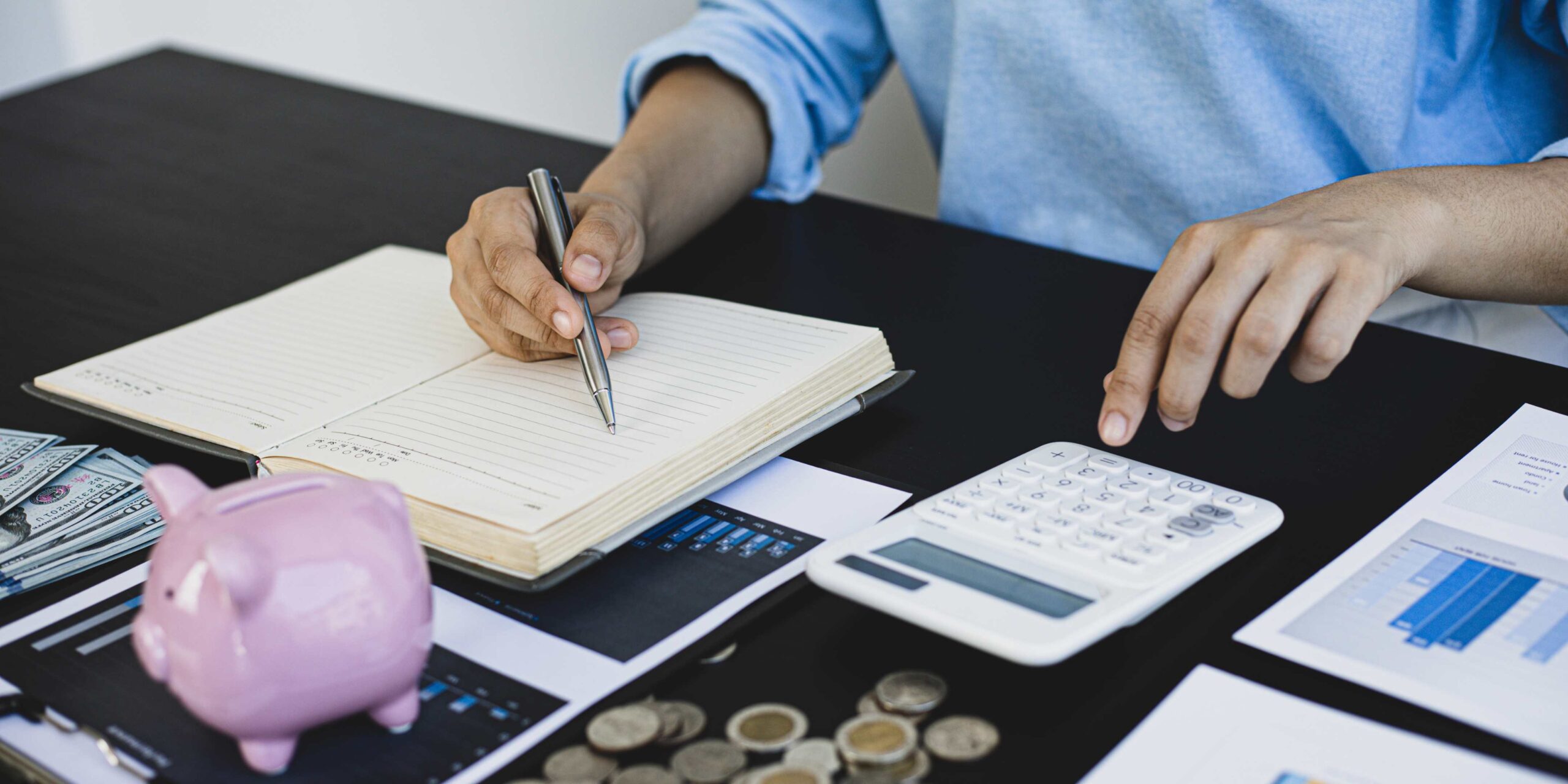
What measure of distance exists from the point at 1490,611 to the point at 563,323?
0.52 m

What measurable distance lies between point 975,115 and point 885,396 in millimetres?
547

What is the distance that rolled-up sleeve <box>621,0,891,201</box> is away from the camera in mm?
1244

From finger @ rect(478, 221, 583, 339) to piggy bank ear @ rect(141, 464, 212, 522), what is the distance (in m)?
0.30

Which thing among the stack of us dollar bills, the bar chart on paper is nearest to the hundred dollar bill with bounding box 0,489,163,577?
the stack of us dollar bills

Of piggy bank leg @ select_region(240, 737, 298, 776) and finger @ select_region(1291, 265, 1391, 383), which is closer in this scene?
piggy bank leg @ select_region(240, 737, 298, 776)

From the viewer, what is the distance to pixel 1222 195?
119 cm

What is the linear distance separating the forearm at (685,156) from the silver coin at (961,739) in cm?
60

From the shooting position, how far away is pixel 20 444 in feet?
2.65

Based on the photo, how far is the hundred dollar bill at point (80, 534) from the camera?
694mm

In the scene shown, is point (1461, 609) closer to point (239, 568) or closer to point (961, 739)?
point (961, 739)

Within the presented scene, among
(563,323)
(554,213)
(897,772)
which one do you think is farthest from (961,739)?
(554,213)

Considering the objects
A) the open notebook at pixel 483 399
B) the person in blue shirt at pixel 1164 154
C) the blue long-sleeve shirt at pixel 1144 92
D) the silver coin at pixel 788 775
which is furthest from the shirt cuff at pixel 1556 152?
the silver coin at pixel 788 775

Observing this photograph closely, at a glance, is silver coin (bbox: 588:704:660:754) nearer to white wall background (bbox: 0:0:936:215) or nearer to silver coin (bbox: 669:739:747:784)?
silver coin (bbox: 669:739:747:784)

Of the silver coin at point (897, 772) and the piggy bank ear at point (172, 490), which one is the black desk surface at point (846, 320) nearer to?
the silver coin at point (897, 772)
